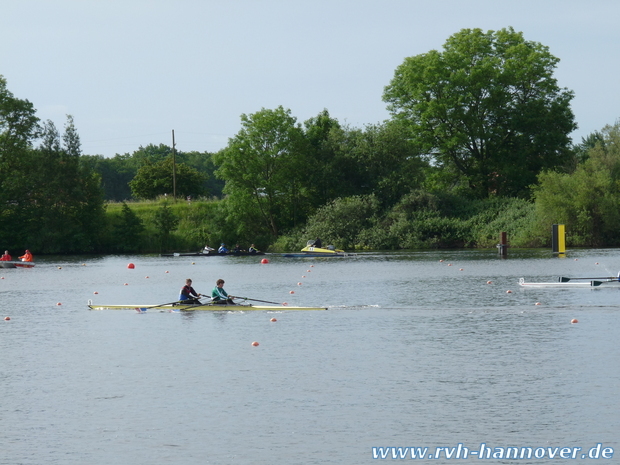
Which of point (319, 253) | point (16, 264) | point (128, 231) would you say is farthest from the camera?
point (128, 231)

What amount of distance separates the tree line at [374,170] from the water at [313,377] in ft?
114

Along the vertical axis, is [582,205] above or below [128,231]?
above

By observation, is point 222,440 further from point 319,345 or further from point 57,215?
point 57,215

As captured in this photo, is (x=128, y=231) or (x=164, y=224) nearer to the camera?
(x=164, y=224)

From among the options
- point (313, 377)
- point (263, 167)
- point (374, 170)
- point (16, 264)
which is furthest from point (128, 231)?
point (313, 377)

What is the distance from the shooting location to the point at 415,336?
19.5 meters

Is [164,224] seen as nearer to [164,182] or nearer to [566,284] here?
[164,182]

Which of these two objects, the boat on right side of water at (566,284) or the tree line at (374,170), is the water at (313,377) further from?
the tree line at (374,170)

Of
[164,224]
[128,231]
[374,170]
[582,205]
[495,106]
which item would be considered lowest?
[128,231]

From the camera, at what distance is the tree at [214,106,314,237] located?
6675 cm

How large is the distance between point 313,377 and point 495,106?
5465cm

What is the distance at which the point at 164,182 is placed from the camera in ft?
277

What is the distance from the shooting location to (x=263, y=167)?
67.4m

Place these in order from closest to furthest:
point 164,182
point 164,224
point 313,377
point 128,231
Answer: point 313,377 < point 164,224 < point 128,231 < point 164,182
